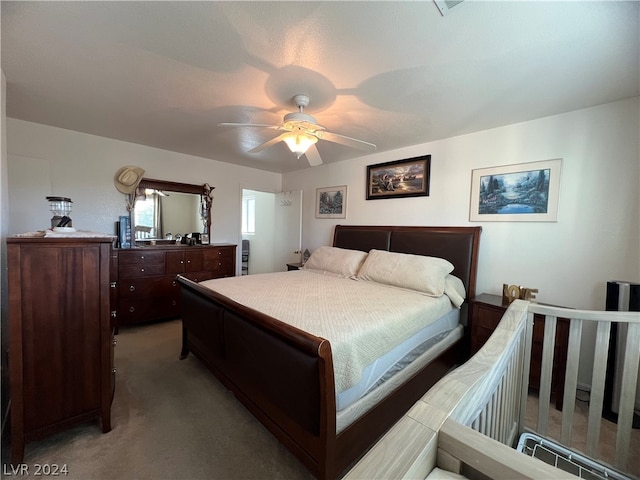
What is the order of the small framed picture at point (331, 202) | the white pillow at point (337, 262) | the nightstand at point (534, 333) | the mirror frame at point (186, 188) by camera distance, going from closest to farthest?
the nightstand at point (534, 333) < the white pillow at point (337, 262) < the mirror frame at point (186, 188) < the small framed picture at point (331, 202)

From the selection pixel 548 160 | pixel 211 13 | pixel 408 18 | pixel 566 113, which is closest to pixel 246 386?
pixel 211 13

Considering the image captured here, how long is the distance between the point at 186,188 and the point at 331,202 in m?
2.25

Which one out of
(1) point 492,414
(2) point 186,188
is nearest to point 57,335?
(1) point 492,414

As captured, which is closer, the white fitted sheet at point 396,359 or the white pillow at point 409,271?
the white fitted sheet at point 396,359

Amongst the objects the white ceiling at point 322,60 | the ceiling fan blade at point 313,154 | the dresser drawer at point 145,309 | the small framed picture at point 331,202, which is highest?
the white ceiling at point 322,60

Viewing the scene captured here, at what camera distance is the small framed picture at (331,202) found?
13.3 feet

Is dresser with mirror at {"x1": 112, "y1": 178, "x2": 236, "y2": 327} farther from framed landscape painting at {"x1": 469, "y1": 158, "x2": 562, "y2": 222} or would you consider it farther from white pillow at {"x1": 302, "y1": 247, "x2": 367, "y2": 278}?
framed landscape painting at {"x1": 469, "y1": 158, "x2": 562, "y2": 222}

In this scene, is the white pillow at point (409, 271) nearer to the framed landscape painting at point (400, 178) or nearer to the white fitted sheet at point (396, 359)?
the white fitted sheet at point (396, 359)

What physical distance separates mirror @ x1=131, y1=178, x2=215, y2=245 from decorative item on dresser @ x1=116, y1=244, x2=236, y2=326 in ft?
1.08

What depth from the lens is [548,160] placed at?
2.36 meters

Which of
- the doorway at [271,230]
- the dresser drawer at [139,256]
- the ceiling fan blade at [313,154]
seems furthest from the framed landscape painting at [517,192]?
the dresser drawer at [139,256]

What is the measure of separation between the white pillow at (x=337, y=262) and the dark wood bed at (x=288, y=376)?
130 centimetres

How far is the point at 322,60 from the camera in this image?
1633mm

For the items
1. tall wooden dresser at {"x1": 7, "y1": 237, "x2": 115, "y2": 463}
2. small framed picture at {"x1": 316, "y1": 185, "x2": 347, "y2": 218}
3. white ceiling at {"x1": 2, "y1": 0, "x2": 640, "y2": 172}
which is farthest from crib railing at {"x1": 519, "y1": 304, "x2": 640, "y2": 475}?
small framed picture at {"x1": 316, "y1": 185, "x2": 347, "y2": 218}
